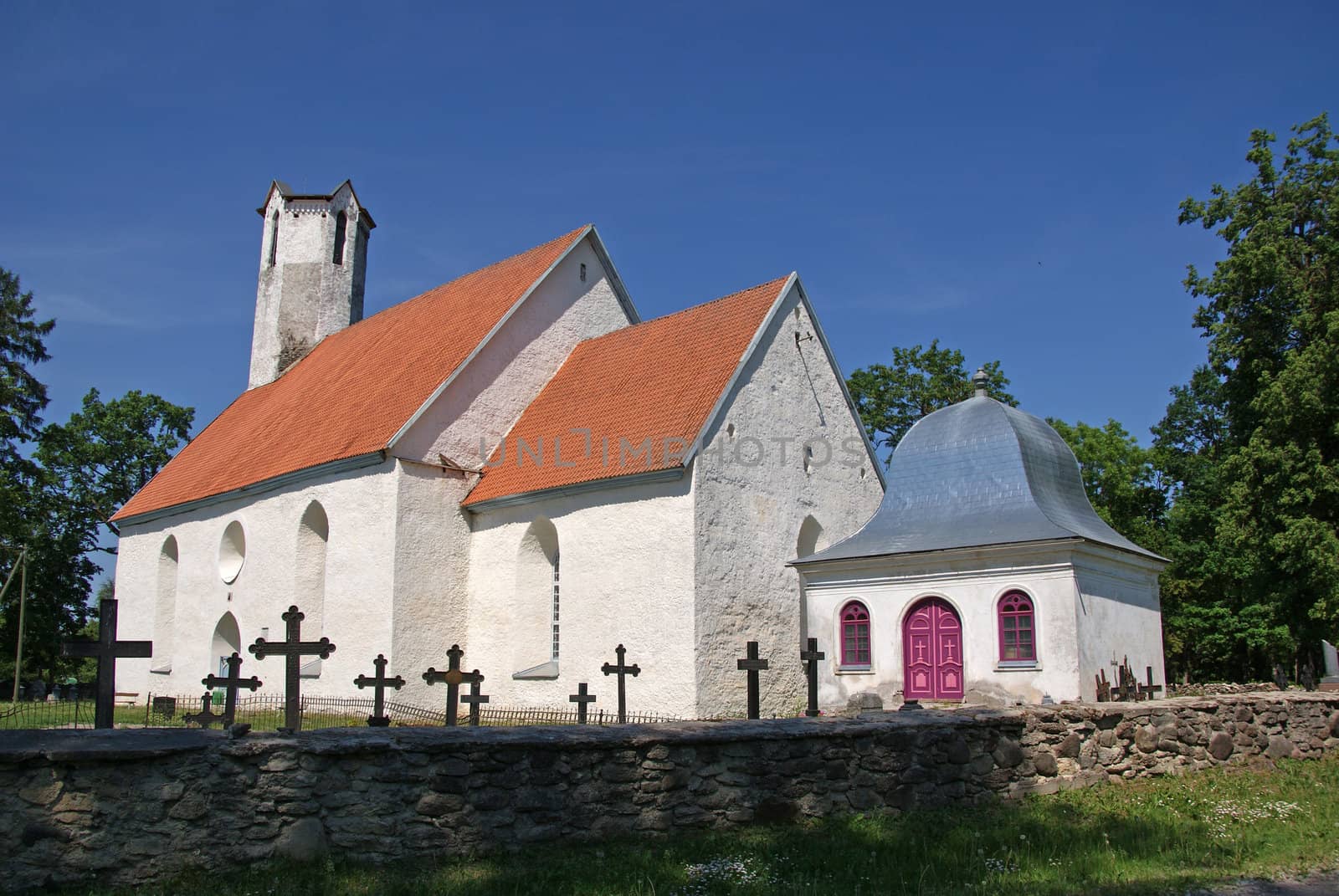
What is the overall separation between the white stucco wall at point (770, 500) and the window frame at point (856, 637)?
1.02 meters

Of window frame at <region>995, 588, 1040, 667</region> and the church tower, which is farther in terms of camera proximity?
the church tower

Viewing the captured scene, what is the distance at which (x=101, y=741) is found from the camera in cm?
645

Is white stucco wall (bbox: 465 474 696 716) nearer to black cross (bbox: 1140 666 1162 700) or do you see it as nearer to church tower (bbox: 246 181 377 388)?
black cross (bbox: 1140 666 1162 700)

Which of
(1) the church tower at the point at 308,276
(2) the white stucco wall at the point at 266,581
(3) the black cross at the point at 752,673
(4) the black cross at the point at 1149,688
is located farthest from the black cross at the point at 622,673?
(1) the church tower at the point at 308,276

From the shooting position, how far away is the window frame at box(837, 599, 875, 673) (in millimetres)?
17328

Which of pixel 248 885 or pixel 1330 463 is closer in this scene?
pixel 248 885

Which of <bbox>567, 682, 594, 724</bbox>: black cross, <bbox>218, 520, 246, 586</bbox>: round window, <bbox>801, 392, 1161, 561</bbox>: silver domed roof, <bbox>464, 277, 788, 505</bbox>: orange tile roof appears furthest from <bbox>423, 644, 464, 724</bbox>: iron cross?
<bbox>218, 520, 246, 586</bbox>: round window

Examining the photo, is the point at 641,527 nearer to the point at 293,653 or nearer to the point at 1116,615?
the point at 293,653

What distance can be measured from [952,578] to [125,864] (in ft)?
41.7

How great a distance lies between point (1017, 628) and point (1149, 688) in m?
2.82

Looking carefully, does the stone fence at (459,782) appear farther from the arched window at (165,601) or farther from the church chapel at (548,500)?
the arched window at (165,601)

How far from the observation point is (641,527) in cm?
1769

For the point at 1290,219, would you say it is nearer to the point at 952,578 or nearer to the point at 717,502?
the point at 952,578

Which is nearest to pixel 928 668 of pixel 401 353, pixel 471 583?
pixel 471 583
